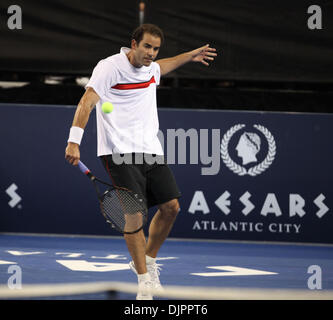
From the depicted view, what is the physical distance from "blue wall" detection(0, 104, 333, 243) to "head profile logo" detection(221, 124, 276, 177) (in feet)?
0.04

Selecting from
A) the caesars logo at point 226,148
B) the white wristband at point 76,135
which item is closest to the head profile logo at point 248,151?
the caesars logo at point 226,148

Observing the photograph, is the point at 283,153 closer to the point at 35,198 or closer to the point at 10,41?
the point at 35,198

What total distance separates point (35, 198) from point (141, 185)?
3397 mm

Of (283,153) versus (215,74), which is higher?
(215,74)

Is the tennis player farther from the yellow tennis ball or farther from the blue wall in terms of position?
the blue wall

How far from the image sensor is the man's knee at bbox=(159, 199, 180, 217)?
484 centimetres

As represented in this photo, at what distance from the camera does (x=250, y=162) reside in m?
7.77

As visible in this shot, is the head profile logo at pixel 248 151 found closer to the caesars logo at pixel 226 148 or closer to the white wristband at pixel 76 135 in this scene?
the caesars logo at pixel 226 148

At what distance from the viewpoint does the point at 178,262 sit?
6.33m

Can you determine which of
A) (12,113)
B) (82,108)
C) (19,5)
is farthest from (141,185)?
(19,5)

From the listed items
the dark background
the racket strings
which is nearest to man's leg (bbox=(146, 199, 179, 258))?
the racket strings

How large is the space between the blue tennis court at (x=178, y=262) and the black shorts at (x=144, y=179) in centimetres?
73

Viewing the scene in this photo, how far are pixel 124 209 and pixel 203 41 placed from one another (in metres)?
3.75

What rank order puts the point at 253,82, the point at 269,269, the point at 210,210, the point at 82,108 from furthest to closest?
the point at 253,82 → the point at 210,210 → the point at 269,269 → the point at 82,108
